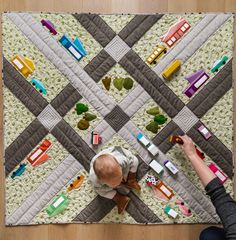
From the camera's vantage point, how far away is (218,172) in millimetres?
1366

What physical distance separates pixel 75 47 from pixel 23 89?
0.81 feet

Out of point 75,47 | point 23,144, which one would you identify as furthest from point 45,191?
point 75,47

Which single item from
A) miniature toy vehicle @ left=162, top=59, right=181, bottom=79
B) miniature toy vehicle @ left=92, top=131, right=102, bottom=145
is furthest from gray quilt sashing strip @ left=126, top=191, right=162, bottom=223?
miniature toy vehicle @ left=162, top=59, right=181, bottom=79

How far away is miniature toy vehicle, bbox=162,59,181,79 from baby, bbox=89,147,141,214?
309 mm

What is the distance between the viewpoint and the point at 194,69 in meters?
1.36

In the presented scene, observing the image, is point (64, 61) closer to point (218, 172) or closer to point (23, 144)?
point (23, 144)

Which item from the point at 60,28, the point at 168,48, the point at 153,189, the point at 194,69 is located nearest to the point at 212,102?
the point at 194,69

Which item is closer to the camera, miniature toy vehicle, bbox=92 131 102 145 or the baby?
the baby

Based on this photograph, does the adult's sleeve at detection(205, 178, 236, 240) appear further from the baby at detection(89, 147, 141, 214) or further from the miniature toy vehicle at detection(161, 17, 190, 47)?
the miniature toy vehicle at detection(161, 17, 190, 47)

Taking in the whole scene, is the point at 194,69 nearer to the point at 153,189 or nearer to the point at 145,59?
the point at 145,59

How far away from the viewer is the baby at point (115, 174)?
121 centimetres

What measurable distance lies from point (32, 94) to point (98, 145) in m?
0.31

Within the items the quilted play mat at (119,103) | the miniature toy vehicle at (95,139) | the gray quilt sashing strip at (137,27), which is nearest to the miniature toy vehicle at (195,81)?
the quilted play mat at (119,103)

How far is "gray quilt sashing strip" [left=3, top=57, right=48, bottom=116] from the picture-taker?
4.51 feet
